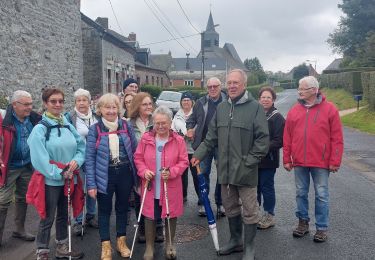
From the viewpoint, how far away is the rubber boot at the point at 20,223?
520 cm

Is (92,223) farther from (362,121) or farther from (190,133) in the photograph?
(362,121)

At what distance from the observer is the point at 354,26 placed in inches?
1758

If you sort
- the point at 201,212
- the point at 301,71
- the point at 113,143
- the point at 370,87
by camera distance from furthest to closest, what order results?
the point at 301,71, the point at 370,87, the point at 201,212, the point at 113,143

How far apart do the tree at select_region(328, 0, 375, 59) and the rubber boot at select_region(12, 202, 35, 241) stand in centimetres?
4185

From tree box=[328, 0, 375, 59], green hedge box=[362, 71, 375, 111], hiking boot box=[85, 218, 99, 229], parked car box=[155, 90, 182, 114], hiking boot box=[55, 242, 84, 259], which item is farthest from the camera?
tree box=[328, 0, 375, 59]

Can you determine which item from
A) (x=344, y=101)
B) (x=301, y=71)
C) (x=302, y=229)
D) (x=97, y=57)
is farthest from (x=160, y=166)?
(x=301, y=71)

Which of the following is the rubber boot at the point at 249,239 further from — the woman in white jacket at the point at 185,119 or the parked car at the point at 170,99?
the parked car at the point at 170,99

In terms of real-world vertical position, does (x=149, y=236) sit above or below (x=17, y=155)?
below

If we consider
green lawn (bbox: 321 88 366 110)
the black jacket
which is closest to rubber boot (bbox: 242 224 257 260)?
the black jacket

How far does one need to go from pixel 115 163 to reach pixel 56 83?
11288 mm

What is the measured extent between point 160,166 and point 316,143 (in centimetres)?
201

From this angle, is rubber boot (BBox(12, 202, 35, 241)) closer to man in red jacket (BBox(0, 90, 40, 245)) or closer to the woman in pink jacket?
man in red jacket (BBox(0, 90, 40, 245))

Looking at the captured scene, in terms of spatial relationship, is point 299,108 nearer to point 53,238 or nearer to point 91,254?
point 91,254

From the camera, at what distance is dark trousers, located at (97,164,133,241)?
4641 millimetres
